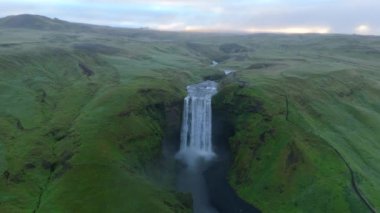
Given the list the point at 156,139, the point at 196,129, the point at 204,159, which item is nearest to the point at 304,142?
the point at 204,159

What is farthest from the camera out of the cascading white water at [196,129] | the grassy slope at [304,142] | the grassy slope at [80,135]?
the cascading white water at [196,129]

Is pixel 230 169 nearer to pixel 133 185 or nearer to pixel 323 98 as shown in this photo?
pixel 133 185

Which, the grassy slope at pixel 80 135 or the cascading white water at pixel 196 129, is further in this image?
the cascading white water at pixel 196 129

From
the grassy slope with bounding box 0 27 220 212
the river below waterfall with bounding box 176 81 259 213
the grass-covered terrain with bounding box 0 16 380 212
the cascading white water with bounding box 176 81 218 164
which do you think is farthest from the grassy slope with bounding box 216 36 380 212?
the grassy slope with bounding box 0 27 220 212

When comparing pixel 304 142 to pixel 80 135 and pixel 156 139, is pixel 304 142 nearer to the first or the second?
pixel 156 139

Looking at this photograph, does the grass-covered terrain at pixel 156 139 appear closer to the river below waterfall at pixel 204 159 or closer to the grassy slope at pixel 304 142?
the grassy slope at pixel 304 142

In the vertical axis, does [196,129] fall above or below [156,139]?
above

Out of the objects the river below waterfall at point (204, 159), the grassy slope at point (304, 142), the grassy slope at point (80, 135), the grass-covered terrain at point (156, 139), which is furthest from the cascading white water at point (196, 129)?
the grassy slope at point (304, 142)
